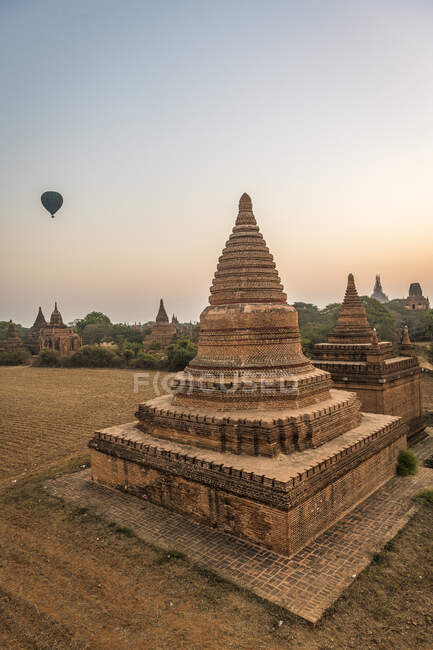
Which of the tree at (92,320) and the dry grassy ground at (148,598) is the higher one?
the tree at (92,320)

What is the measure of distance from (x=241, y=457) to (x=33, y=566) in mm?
4019

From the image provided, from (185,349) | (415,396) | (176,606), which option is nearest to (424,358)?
(185,349)

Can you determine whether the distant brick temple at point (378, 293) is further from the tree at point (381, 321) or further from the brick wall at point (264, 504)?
the brick wall at point (264, 504)

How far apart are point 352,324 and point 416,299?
2733 inches

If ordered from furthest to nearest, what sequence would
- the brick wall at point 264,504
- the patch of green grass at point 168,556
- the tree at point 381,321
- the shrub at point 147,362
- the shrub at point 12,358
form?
the shrub at point 12,358, the shrub at point 147,362, the tree at point 381,321, the brick wall at point 264,504, the patch of green grass at point 168,556

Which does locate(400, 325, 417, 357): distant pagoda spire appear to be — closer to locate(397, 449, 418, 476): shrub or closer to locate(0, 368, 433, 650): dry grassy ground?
locate(397, 449, 418, 476): shrub

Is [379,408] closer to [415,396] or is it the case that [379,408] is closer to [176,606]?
[415,396]

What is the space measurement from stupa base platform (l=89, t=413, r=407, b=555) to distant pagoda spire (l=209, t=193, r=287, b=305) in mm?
3868

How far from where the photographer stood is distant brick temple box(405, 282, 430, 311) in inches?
3044

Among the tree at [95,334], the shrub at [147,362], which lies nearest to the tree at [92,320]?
the tree at [95,334]

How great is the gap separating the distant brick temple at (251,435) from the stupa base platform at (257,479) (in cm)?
2

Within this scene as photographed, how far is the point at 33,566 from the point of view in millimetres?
7152

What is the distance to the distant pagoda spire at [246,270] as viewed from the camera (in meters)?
11.3

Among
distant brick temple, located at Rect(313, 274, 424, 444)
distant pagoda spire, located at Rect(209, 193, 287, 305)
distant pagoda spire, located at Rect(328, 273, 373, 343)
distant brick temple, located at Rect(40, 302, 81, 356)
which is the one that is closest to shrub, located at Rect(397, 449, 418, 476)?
distant brick temple, located at Rect(313, 274, 424, 444)
